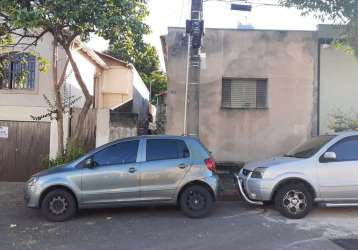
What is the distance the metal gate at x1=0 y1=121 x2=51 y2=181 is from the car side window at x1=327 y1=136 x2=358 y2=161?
8984 millimetres

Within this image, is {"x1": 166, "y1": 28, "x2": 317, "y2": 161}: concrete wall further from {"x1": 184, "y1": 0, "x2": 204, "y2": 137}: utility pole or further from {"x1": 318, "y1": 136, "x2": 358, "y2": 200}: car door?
{"x1": 318, "y1": 136, "x2": 358, "y2": 200}: car door

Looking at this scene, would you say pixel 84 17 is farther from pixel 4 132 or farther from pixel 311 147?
pixel 4 132

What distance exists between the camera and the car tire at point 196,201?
30.9 feet

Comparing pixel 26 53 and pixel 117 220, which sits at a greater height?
pixel 26 53

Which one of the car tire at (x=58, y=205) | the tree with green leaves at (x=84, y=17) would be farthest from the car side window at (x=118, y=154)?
the tree with green leaves at (x=84, y=17)

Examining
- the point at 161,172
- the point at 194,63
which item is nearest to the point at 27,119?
the point at 194,63

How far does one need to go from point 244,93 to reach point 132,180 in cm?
626

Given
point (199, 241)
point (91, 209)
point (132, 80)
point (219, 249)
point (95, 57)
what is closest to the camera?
point (219, 249)

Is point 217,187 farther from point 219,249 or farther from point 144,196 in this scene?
point 219,249

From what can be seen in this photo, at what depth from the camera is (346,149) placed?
31.3ft

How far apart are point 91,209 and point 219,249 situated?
383 cm

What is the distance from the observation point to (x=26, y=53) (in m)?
14.3

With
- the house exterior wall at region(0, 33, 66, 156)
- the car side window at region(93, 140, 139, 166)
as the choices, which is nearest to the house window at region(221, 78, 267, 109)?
the house exterior wall at region(0, 33, 66, 156)

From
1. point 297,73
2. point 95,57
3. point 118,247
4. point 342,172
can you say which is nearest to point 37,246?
point 118,247
